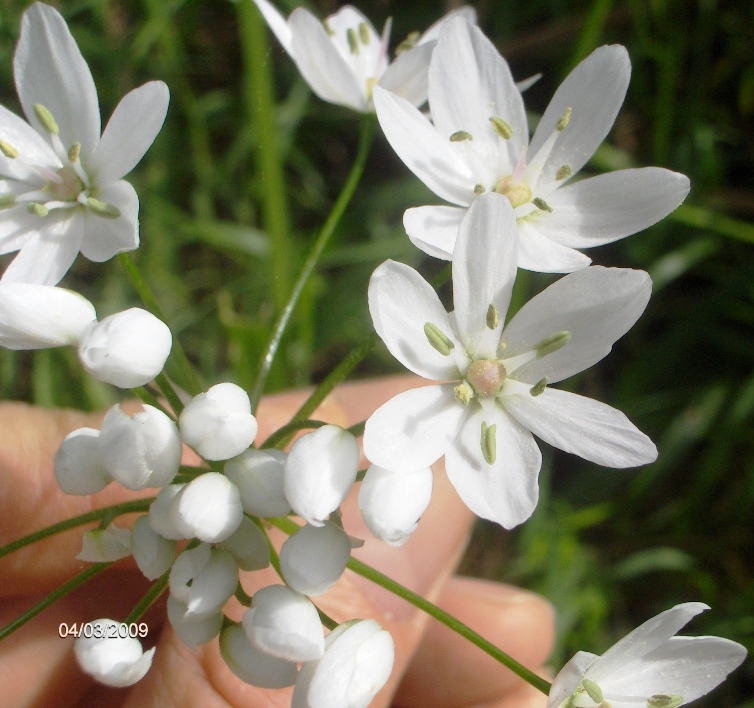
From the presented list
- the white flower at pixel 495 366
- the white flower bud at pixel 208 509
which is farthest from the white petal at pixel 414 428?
the white flower bud at pixel 208 509

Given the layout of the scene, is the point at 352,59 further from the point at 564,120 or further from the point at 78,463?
the point at 78,463

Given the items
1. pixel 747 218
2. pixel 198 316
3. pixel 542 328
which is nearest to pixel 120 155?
pixel 542 328

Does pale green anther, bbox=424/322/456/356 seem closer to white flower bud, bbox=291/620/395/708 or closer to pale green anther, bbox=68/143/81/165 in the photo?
white flower bud, bbox=291/620/395/708

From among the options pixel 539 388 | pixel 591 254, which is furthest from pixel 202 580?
pixel 591 254

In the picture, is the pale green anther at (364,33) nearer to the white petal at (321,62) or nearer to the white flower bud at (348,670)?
the white petal at (321,62)

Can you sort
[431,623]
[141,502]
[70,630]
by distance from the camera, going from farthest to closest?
[431,623], [70,630], [141,502]

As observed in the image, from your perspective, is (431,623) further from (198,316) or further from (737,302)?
(737,302)
